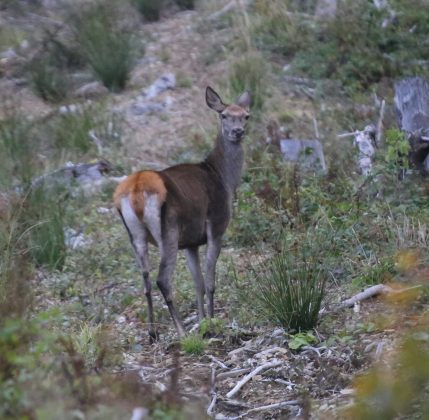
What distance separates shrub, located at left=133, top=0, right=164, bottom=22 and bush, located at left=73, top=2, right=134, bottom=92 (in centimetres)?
197

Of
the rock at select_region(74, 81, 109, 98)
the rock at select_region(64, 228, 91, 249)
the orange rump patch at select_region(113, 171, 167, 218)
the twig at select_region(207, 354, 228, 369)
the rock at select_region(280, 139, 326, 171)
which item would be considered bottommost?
the rock at select_region(74, 81, 109, 98)

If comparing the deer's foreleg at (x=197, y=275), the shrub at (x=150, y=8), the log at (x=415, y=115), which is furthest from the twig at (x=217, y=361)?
the shrub at (x=150, y=8)

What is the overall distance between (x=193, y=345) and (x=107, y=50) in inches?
340

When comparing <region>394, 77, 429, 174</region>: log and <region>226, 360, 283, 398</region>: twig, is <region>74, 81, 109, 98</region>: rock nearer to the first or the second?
<region>394, 77, 429, 174</region>: log

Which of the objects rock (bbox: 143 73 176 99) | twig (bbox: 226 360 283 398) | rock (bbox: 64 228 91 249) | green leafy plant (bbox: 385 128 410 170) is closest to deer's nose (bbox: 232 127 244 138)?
green leafy plant (bbox: 385 128 410 170)

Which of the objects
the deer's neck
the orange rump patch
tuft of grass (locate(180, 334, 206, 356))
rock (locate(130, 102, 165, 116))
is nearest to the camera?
tuft of grass (locate(180, 334, 206, 356))

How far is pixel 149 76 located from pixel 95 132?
2584mm

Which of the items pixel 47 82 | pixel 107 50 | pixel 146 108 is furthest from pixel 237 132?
pixel 47 82

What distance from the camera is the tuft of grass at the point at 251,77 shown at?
13.7m

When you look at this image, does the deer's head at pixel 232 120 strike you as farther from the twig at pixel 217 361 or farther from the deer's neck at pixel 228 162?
the twig at pixel 217 361

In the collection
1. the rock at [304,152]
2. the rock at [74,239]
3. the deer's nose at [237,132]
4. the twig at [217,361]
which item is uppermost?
the deer's nose at [237,132]

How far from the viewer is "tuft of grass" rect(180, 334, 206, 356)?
717cm

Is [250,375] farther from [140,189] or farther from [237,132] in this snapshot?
[237,132]

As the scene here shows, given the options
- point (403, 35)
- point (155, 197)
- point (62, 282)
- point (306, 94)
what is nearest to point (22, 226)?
point (62, 282)
